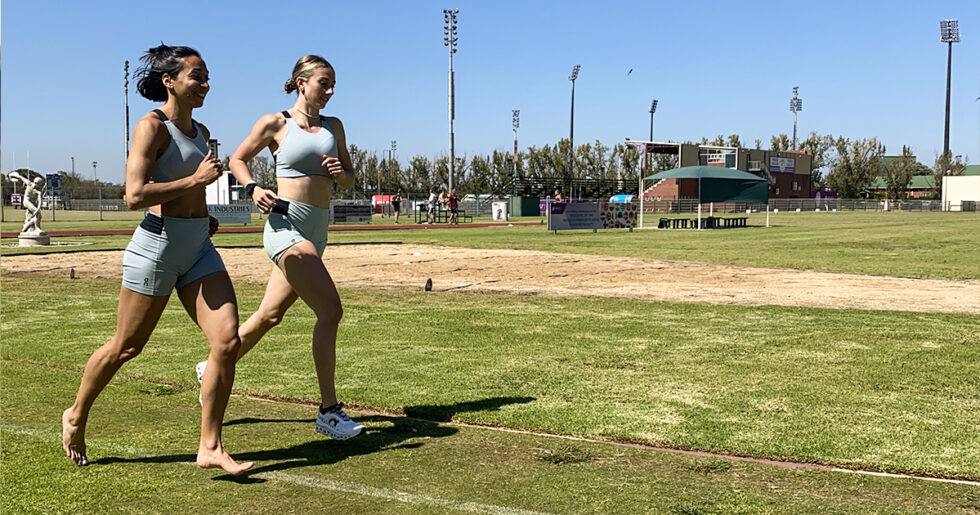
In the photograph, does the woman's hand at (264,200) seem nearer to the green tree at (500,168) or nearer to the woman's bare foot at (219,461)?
the woman's bare foot at (219,461)

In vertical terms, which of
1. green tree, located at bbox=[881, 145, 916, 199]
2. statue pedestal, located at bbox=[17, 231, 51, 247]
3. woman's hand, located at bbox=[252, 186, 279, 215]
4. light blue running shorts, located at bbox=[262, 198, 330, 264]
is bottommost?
statue pedestal, located at bbox=[17, 231, 51, 247]

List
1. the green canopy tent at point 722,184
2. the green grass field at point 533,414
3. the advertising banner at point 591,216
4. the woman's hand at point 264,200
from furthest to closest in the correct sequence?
the green canopy tent at point 722,184
the advertising banner at point 591,216
the woman's hand at point 264,200
the green grass field at point 533,414

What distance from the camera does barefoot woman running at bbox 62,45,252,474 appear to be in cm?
437

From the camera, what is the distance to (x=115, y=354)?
4.50 metres

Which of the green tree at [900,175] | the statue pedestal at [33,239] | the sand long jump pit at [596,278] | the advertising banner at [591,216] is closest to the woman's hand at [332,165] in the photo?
the sand long jump pit at [596,278]

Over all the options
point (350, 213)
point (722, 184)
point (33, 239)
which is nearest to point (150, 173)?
point (33, 239)

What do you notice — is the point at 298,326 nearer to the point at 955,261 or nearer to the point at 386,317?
the point at 386,317

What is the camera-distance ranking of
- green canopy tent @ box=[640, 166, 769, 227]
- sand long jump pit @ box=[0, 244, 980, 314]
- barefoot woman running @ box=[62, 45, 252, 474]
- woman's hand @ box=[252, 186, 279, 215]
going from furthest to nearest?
green canopy tent @ box=[640, 166, 769, 227] → sand long jump pit @ box=[0, 244, 980, 314] → woman's hand @ box=[252, 186, 279, 215] → barefoot woman running @ box=[62, 45, 252, 474]

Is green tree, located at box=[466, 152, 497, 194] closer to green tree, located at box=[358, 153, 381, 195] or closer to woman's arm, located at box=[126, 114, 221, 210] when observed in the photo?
green tree, located at box=[358, 153, 381, 195]

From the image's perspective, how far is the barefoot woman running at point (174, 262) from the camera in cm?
437

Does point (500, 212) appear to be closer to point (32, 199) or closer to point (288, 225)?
point (32, 199)

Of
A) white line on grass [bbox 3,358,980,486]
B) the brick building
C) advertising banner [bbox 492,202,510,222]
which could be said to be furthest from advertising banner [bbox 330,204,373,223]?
the brick building

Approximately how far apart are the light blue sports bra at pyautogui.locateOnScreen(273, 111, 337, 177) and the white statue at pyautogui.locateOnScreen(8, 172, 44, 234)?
918 inches

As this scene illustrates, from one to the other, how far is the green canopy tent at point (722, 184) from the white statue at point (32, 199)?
24.3 meters
